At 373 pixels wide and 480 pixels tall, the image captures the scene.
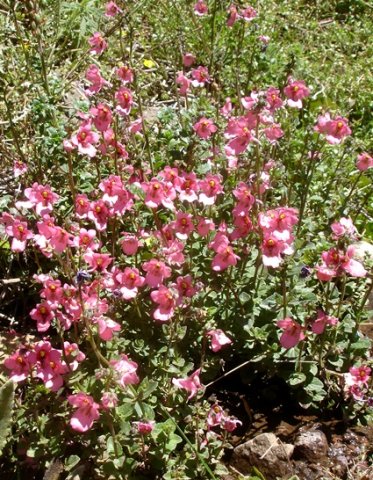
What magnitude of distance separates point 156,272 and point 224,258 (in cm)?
30

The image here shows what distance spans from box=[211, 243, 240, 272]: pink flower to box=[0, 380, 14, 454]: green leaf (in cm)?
89

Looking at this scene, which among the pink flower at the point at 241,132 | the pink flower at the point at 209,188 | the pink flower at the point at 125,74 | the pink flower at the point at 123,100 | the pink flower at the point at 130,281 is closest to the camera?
the pink flower at the point at 130,281

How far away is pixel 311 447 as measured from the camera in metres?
2.62

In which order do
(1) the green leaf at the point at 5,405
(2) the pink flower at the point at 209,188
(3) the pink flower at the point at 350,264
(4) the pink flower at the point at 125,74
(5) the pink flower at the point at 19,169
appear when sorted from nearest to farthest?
(1) the green leaf at the point at 5,405, (3) the pink flower at the point at 350,264, (2) the pink flower at the point at 209,188, (4) the pink flower at the point at 125,74, (5) the pink flower at the point at 19,169

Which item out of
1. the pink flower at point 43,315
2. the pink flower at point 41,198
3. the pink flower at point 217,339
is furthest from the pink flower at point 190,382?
the pink flower at point 41,198

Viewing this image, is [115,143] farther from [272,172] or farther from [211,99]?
[211,99]

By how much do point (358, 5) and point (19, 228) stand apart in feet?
15.5

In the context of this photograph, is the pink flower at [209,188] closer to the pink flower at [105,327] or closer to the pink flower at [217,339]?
the pink flower at [217,339]

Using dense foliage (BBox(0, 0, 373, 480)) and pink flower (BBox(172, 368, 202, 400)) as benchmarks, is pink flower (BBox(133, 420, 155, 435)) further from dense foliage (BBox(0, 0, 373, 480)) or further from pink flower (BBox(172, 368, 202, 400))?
pink flower (BBox(172, 368, 202, 400))

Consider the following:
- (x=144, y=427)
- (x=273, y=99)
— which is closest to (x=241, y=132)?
(x=273, y=99)

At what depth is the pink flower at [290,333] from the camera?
97.7 inches

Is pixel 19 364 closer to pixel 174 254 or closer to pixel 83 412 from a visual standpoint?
pixel 83 412

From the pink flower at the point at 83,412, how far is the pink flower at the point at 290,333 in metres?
0.75

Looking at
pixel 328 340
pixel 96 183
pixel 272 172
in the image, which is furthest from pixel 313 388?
pixel 96 183
